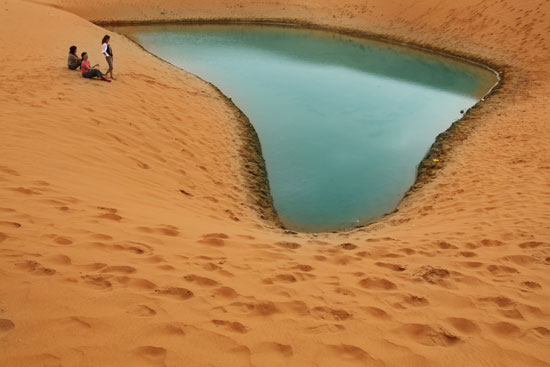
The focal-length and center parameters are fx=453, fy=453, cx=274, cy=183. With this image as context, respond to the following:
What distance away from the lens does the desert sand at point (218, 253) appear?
2.62 m

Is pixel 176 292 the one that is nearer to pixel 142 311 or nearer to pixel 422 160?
pixel 142 311

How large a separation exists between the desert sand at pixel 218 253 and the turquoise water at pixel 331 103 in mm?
717

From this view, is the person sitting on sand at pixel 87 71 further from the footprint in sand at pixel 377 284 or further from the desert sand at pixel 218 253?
the footprint in sand at pixel 377 284

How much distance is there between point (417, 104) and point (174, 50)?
9905 mm

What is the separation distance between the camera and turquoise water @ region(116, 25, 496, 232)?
7.68 m

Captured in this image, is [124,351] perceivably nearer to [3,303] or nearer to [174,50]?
[3,303]

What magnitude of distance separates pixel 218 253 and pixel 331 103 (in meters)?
8.65

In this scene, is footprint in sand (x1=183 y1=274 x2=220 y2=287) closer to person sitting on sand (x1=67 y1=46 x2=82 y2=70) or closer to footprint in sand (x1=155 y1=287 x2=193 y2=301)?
footprint in sand (x1=155 y1=287 x2=193 y2=301)

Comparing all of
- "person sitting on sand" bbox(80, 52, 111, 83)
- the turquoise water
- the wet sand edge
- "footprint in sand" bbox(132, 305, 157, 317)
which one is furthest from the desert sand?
the turquoise water

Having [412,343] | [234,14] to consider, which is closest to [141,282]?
[412,343]

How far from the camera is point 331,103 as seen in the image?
11984mm

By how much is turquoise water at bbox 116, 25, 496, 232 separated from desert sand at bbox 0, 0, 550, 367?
2.35 feet

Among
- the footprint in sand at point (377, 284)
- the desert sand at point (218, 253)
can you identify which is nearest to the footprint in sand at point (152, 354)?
the desert sand at point (218, 253)

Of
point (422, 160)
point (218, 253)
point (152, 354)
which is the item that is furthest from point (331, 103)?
point (152, 354)
